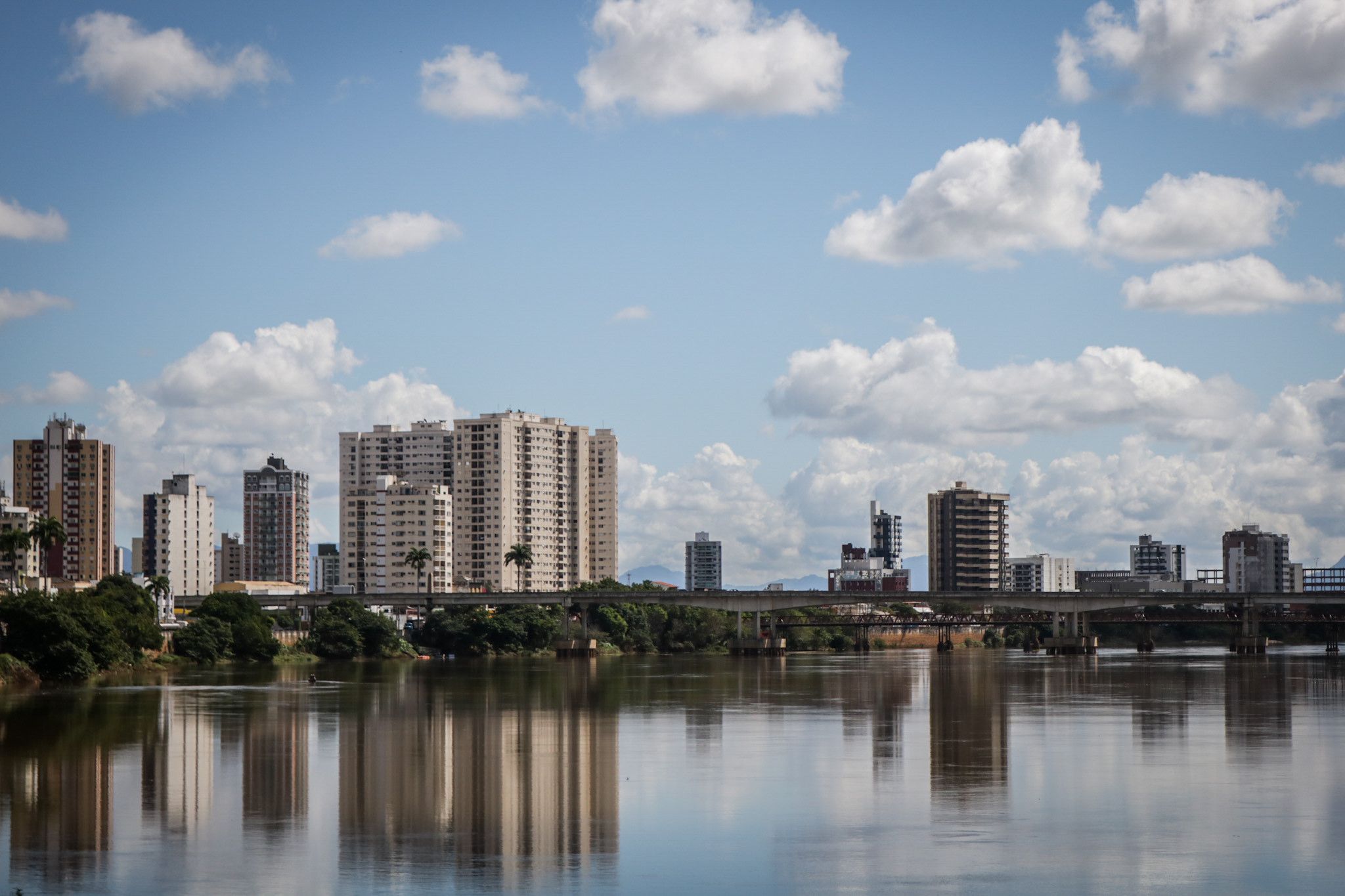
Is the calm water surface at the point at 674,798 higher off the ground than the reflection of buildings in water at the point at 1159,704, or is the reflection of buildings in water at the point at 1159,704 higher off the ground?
the calm water surface at the point at 674,798

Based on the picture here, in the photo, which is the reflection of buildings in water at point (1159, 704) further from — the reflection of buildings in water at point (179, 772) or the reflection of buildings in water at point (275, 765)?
the reflection of buildings in water at point (179, 772)

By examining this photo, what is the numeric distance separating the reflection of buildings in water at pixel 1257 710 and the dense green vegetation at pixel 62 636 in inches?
2807

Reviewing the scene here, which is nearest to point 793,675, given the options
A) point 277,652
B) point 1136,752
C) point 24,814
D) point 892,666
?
point 892,666

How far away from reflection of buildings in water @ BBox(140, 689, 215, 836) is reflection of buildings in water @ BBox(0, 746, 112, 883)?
1.10m

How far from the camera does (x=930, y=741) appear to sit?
52.1m

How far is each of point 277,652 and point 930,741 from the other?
121 meters

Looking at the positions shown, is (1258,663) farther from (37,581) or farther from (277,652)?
(37,581)

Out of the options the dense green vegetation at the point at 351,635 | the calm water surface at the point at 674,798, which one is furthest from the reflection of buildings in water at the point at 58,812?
the dense green vegetation at the point at 351,635

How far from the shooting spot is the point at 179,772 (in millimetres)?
42344

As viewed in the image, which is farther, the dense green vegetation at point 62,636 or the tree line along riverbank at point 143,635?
the tree line along riverbank at point 143,635

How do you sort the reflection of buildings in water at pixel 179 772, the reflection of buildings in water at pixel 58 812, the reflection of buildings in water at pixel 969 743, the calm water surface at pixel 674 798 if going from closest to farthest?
the calm water surface at pixel 674 798 < the reflection of buildings in water at pixel 58 812 < the reflection of buildings in water at pixel 179 772 < the reflection of buildings in water at pixel 969 743

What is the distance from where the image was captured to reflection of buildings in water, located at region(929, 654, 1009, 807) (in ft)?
123

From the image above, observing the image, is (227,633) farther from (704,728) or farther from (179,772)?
(179,772)

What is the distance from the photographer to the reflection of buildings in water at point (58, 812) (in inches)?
1074
